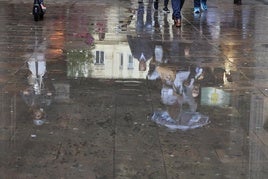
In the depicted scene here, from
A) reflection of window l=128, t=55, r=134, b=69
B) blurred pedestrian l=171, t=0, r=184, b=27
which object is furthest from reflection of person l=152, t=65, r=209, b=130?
blurred pedestrian l=171, t=0, r=184, b=27

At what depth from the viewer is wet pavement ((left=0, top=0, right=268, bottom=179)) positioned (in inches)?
193

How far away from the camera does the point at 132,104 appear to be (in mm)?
6738

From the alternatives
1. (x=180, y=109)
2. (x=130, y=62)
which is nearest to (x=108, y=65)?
(x=130, y=62)

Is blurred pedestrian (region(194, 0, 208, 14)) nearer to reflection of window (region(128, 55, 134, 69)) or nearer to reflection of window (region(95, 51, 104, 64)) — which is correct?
reflection of window (region(95, 51, 104, 64))

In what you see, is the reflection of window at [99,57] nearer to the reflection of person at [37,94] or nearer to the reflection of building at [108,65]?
the reflection of building at [108,65]

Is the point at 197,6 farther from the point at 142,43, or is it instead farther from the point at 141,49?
the point at 141,49

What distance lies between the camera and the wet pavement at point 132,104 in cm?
489

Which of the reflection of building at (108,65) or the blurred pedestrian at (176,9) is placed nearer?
the reflection of building at (108,65)

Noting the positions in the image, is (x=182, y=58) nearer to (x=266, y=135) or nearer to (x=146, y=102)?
(x=146, y=102)

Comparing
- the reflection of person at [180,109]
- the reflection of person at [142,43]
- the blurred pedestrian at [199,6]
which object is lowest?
the blurred pedestrian at [199,6]

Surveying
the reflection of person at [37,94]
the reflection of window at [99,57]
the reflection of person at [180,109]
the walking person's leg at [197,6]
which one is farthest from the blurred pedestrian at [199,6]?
the reflection of person at [180,109]

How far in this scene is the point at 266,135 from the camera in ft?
18.9

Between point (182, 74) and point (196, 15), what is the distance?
9665 millimetres

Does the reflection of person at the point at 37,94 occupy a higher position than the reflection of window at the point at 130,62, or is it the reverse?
the reflection of person at the point at 37,94
